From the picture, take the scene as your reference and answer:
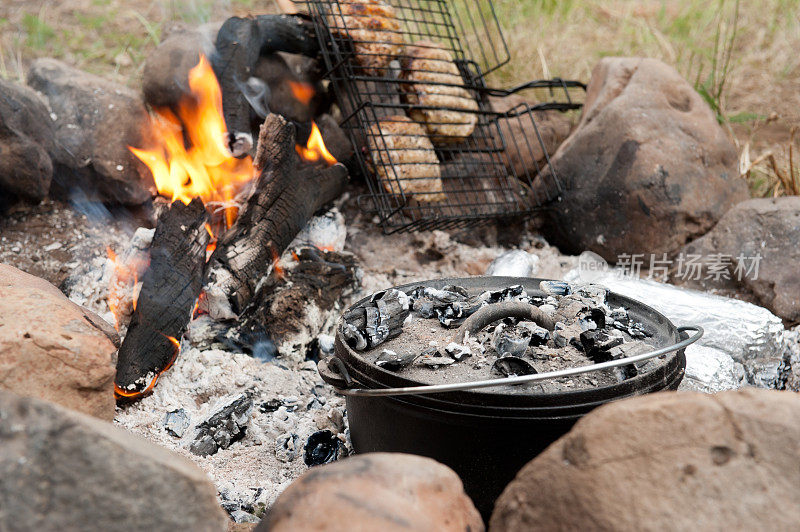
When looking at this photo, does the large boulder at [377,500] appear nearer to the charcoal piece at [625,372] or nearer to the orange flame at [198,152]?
the charcoal piece at [625,372]

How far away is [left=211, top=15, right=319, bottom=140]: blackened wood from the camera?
3242 mm

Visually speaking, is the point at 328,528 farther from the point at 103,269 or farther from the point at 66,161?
the point at 66,161

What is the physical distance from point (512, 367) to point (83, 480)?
1.01 meters

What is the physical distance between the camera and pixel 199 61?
10.8ft

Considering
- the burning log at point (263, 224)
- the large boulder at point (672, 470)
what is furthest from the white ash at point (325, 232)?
the large boulder at point (672, 470)

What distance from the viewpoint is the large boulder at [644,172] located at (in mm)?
A: 3494

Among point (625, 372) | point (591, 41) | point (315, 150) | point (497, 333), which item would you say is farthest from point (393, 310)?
point (591, 41)

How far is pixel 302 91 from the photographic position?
12.1ft

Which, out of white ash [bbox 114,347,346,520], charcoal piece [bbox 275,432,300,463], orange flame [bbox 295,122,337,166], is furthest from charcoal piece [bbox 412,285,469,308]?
orange flame [bbox 295,122,337,166]

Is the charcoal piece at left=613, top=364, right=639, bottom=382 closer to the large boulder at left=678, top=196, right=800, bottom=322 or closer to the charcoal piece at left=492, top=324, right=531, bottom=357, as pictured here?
the charcoal piece at left=492, top=324, right=531, bottom=357

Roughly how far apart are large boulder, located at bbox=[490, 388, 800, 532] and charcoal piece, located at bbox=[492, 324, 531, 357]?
20.9 inches

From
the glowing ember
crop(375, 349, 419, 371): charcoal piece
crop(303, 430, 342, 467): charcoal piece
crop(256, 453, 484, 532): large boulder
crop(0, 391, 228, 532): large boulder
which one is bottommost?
crop(303, 430, 342, 467): charcoal piece

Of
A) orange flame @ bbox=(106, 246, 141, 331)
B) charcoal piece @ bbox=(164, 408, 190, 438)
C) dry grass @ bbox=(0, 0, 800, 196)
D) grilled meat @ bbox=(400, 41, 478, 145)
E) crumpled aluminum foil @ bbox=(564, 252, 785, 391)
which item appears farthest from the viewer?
dry grass @ bbox=(0, 0, 800, 196)

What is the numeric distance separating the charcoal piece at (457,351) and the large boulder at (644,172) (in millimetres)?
2242
